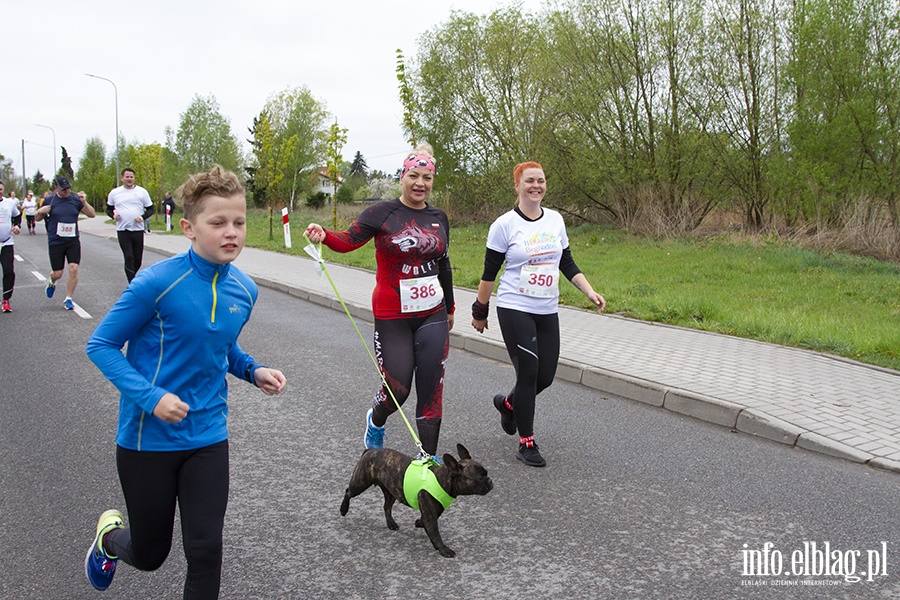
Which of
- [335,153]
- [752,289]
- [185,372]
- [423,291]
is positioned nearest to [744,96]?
[752,289]

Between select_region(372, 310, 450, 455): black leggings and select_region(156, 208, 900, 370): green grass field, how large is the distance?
552 cm

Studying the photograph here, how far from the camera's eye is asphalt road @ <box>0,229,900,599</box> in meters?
3.41

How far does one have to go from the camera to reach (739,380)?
22.9 ft

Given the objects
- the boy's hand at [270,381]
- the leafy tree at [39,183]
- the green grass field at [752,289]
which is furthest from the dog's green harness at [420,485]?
the leafy tree at [39,183]

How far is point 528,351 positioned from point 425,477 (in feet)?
5.53

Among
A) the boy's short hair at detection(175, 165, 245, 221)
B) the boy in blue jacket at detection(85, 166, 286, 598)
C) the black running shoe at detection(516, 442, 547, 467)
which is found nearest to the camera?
the boy in blue jacket at detection(85, 166, 286, 598)

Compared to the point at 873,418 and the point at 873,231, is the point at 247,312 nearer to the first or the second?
the point at 873,418

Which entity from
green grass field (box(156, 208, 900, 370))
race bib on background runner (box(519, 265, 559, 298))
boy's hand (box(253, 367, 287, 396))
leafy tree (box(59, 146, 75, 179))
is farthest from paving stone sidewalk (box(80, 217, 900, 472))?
leafy tree (box(59, 146, 75, 179))

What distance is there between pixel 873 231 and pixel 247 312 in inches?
673

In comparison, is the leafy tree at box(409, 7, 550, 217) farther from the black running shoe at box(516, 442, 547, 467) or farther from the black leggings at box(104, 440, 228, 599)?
the black leggings at box(104, 440, 228, 599)

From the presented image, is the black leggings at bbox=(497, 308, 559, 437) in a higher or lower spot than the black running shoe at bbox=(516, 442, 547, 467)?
higher

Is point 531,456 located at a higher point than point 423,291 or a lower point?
lower

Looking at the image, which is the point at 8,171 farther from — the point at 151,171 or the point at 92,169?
the point at 151,171

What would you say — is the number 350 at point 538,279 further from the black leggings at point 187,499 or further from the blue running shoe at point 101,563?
the blue running shoe at point 101,563
